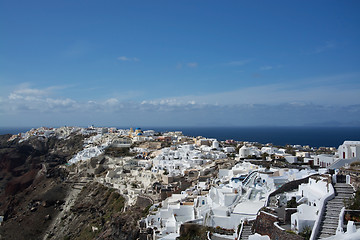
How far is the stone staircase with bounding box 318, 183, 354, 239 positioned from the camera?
9000 millimetres

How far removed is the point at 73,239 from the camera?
29125mm

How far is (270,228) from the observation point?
1060 centimetres

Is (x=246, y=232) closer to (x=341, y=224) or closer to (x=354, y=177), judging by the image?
(x=341, y=224)

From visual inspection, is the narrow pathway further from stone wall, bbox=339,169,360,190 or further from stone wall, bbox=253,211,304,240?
stone wall, bbox=339,169,360,190

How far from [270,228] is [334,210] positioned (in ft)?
6.68

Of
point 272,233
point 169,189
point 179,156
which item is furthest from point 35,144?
point 272,233

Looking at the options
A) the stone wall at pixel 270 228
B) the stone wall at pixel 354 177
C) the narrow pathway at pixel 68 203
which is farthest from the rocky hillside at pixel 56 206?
the stone wall at pixel 354 177

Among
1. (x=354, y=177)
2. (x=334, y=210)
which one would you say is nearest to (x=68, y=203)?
(x=354, y=177)

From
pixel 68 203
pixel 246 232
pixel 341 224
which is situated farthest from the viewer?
pixel 68 203

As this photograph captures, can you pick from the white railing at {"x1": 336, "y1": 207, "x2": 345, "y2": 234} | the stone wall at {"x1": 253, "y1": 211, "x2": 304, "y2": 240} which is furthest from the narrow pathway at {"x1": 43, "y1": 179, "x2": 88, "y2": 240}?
the white railing at {"x1": 336, "y1": 207, "x2": 345, "y2": 234}

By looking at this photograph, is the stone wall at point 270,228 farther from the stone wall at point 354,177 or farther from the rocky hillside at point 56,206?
the rocky hillside at point 56,206

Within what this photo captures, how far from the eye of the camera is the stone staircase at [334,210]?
9000 millimetres

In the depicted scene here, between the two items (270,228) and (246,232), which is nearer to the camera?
(270,228)

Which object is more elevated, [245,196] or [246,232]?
[245,196]
